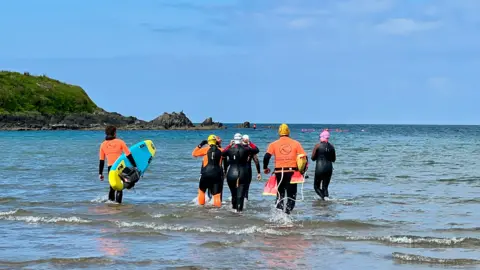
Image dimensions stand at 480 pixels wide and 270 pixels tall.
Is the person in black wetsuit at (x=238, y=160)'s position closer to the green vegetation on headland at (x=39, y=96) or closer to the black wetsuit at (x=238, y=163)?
the black wetsuit at (x=238, y=163)

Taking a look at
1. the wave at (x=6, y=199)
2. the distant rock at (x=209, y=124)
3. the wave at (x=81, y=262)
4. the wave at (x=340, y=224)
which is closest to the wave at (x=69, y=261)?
the wave at (x=81, y=262)

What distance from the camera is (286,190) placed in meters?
14.2

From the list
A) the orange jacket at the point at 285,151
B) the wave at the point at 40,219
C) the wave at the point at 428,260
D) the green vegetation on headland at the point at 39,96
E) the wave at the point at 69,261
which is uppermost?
the green vegetation on headland at the point at 39,96

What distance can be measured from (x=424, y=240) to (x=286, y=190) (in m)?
3.17

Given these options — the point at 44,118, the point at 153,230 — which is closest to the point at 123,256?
the point at 153,230

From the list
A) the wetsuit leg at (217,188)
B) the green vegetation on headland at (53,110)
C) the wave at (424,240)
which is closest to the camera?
the wave at (424,240)

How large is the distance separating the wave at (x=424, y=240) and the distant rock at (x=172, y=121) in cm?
13371

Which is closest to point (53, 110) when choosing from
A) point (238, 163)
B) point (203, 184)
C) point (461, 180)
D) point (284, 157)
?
point (461, 180)

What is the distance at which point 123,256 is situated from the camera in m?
10.6

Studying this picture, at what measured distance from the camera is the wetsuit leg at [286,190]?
14.0m

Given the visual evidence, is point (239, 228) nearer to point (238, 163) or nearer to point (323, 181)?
point (238, 163)

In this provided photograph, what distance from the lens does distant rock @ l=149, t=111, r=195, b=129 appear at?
479 ft

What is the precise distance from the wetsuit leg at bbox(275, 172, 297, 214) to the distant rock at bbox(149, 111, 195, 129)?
132 m

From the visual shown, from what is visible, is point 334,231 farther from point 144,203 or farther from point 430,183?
point 430,183
